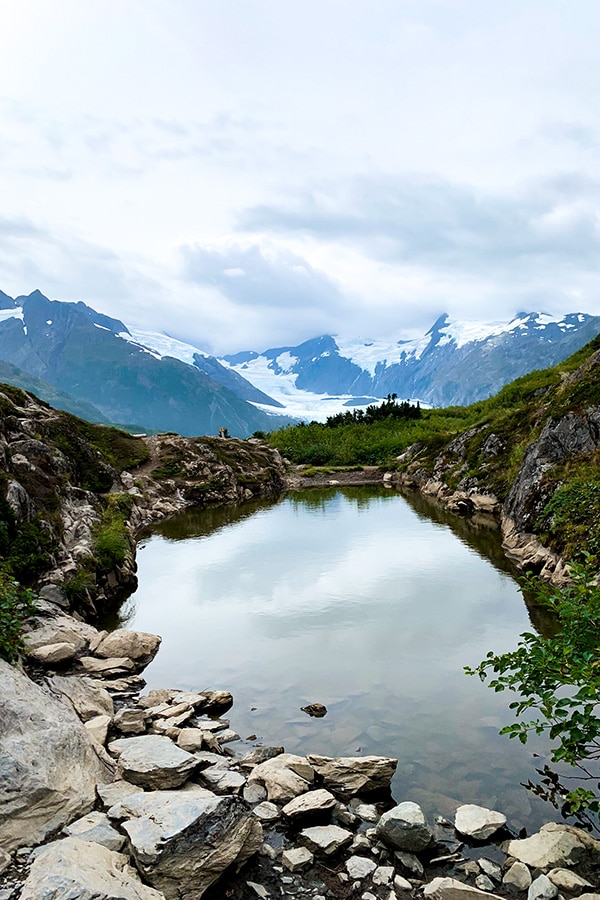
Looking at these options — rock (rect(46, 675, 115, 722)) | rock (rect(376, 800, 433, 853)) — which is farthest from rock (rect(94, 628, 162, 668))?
rock (rect(376, 800, 433, 853))

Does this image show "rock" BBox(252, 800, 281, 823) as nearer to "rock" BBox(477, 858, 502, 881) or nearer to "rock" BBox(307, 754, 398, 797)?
"rock" BBox(307, 754, 398, 797)

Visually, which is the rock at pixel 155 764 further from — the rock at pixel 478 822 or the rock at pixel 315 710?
the rock at pixel 478 822

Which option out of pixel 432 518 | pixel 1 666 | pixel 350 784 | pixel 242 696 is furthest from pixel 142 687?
pixel 432 518

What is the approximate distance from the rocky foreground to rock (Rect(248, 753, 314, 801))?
19mm

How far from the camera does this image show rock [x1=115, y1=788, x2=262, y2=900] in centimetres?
608

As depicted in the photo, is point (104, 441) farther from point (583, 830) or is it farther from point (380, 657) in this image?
point (583, 830)

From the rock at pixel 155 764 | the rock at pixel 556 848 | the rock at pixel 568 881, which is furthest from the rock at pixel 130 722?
the rock at pixel 568 881

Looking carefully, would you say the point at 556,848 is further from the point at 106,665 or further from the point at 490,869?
the point at 106,665

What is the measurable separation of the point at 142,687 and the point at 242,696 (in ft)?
8.33

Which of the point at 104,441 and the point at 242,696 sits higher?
the point at 104,441

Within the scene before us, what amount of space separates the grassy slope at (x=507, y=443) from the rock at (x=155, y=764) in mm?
9188

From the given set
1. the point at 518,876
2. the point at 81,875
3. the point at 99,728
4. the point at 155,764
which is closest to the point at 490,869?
the point at 518,876

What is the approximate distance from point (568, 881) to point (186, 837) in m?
4.50

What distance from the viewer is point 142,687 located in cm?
1354
